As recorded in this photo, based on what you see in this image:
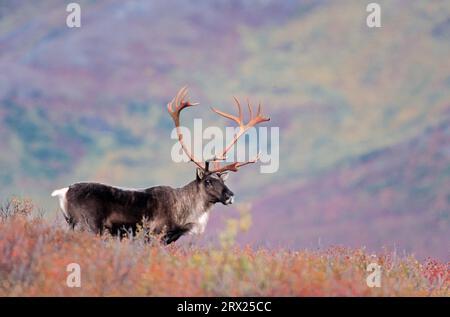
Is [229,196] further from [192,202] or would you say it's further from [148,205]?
[148,205]

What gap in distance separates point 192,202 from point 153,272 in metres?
4.30

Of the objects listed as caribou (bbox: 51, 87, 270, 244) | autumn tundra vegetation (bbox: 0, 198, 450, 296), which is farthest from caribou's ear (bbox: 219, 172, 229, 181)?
autumn tundra vegetation (bbox: 0, 198, 450, 296)

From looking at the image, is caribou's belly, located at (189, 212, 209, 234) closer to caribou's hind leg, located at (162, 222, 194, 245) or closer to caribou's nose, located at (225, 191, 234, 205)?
caribou's hind leg, located at (162, 222, 194, 245)

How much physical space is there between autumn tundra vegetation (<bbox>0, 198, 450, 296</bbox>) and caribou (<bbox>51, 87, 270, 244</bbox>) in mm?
1530

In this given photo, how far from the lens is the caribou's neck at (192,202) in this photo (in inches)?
503

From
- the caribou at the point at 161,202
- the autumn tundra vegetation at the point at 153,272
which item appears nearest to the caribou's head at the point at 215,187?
the caribou at the point at 161,202

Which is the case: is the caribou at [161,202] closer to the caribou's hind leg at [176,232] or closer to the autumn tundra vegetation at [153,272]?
the caribou's hind leg at [176,232]

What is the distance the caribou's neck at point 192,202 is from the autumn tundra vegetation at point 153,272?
2633 mm

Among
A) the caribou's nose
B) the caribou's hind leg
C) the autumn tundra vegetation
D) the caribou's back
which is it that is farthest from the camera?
the caribou's nose

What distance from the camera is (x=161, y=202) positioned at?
12.6 m

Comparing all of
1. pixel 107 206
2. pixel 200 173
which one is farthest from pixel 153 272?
pixel 200 173

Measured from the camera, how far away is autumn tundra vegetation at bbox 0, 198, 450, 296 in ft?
26.8
